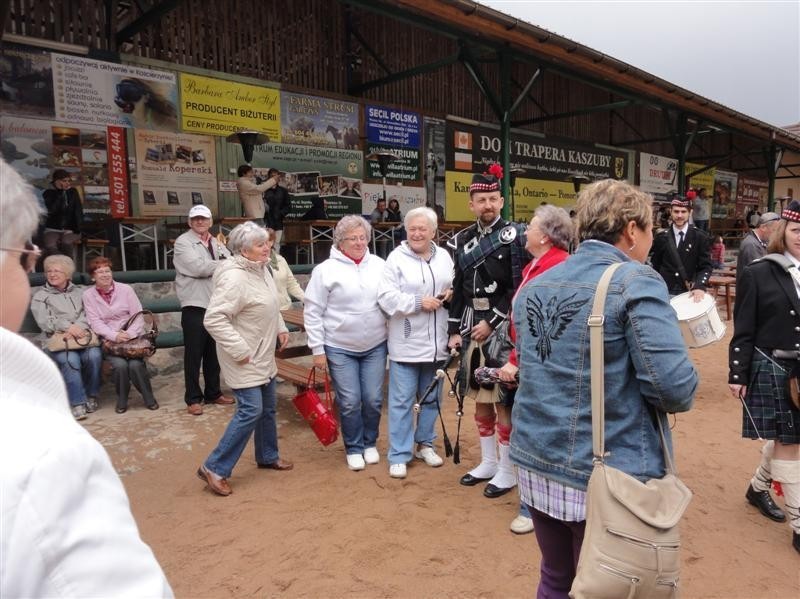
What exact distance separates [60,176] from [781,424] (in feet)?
25.7

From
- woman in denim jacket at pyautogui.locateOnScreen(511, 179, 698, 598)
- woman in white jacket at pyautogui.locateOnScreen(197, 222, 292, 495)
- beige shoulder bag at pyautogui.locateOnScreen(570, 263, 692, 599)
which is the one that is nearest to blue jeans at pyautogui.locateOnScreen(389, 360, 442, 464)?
woman in white jacket at pyautogui.locateOnScreen(197, 222, 292, 495)

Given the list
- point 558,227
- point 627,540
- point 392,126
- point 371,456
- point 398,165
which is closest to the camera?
point 627,540

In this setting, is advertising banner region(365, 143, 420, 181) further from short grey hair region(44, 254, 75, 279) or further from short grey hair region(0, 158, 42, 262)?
short grey hair region(0, 158, 42, 262)

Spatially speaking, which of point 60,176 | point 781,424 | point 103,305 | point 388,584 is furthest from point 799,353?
point 60,176

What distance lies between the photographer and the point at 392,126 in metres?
11.5

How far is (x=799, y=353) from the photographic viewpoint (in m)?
2.85

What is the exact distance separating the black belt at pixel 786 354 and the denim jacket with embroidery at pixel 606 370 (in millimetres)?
1628

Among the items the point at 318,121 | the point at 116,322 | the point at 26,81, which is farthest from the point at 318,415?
the point at 318,121

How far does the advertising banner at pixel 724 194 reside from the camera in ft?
67.6

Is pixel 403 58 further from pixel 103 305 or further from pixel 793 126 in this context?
pixel 793 126

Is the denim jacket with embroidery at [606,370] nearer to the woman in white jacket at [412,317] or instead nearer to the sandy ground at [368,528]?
the sandy ground at [368,528]

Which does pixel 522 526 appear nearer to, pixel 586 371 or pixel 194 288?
pixel 586 371

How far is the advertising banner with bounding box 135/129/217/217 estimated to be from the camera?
8539 millimetres

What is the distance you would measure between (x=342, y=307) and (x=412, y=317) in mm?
488
